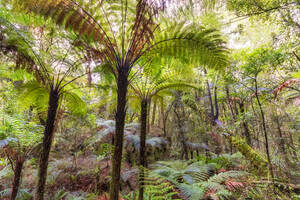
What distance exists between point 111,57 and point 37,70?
1.65 metres

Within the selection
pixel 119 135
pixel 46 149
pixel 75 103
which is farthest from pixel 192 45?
pixel 75 103

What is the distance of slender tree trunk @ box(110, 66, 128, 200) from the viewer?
1.78 m

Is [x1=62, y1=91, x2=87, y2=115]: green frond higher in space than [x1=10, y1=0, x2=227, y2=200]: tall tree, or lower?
lower

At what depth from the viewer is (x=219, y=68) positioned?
2.47 meters

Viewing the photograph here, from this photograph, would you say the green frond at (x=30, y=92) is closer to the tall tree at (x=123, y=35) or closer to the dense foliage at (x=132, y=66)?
the dense foliage at (x=132, y=66)

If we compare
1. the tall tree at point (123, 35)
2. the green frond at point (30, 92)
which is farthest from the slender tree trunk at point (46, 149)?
the tall tree at point (123, 35)

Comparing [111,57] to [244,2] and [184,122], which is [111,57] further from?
[184,122]

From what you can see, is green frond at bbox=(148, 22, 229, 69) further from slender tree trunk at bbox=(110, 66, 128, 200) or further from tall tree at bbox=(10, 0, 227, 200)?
slender tree trunk at bbox=(110, 66, 128, 200)

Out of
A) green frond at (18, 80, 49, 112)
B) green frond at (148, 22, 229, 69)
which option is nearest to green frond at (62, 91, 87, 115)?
green frond at (18, 80, 49, 112)

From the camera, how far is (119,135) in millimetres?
1895

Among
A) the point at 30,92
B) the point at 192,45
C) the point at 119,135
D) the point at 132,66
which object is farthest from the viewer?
the point at 30,92

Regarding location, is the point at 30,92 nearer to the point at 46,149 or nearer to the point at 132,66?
the point at 46,149

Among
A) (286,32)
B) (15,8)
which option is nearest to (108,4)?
(15,8)

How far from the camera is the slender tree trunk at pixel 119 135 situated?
178cm
